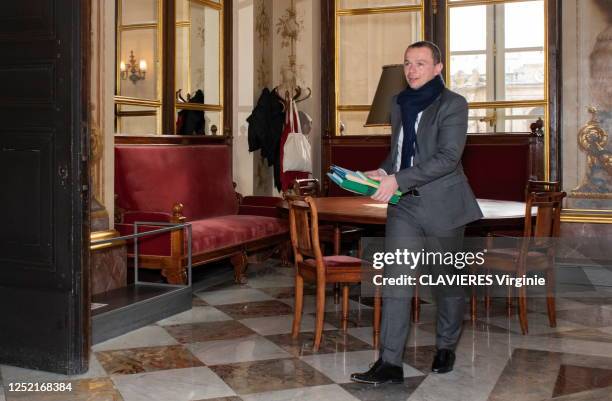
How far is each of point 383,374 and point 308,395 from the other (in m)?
0.35

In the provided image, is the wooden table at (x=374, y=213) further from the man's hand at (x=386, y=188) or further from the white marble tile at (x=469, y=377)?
the man's hand at (x=386, y=188)

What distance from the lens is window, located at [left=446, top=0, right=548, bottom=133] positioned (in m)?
7.44

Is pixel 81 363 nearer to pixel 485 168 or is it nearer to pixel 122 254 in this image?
pixel 122 254

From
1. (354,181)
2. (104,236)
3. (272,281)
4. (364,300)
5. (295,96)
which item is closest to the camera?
(354,181)

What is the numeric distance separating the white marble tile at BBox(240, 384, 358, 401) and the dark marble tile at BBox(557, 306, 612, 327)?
7.04ft

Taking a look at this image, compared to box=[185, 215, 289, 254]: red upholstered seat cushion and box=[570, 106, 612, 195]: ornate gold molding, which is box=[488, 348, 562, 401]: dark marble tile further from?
box=[570, 106, 612, 195]: ornate gold molding

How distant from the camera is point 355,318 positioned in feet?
16.6

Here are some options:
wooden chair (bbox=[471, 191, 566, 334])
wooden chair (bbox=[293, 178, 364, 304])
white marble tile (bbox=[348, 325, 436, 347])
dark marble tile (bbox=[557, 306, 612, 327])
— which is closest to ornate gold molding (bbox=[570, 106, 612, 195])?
dark marble tile (bbox=[557, 306, 612, 327])

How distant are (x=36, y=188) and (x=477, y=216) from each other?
204cm

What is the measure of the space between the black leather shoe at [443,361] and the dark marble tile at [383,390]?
15 cm

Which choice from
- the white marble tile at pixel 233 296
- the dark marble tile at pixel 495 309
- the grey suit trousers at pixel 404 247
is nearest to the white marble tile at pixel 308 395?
the grey suit trousers at pixel 404 247

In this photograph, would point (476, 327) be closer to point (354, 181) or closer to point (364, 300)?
point (364, 300)

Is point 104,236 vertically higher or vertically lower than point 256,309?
higher

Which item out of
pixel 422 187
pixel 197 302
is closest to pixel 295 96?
pixel 197 302
